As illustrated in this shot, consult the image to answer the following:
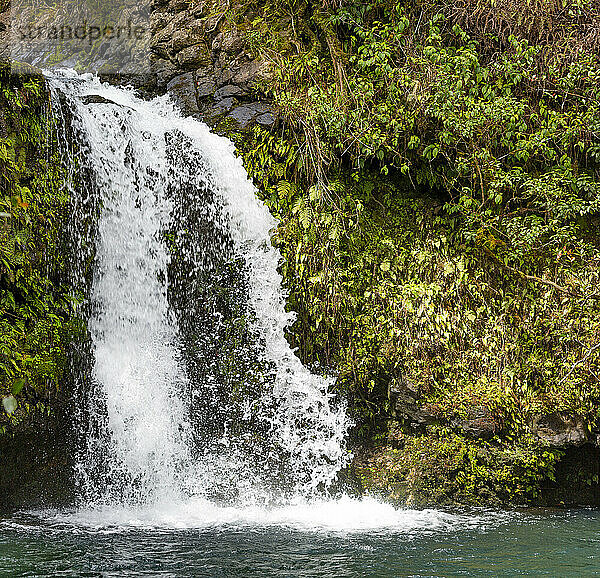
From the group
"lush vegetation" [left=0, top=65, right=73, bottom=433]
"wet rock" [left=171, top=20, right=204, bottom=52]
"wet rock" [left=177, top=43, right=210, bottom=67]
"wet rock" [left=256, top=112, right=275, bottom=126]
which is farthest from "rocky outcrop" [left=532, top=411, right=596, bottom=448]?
"wet rock" [left=171, top=20, right=204, bottom=52]

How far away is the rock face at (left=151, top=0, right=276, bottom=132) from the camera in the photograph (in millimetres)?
7531

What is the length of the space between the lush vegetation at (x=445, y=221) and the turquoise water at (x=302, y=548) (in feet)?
3.77

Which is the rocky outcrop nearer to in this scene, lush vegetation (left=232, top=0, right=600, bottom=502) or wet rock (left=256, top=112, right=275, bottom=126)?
lush vegetation (left=232, top=0, right=600, bottom=502)

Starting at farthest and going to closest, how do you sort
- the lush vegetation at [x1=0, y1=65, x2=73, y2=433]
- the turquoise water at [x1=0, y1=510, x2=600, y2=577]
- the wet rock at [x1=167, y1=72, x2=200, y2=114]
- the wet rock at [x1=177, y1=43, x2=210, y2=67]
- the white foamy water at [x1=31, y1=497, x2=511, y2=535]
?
the wet rock at [x1=177, y1=43, x2=210, y2=67], the wet rock at [x1=167, y1=72, x2=200, y2=114], the lush vegetation at [x1=0, y1=65, x2=73, y2=433], the white foamy water at [x1=31, y1=497, x2=511, y2=535], the turquoise water at [x1=0, y1=510, x2=600, y2=577]

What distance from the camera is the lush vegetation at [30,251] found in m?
5.89

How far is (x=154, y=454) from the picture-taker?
603cm

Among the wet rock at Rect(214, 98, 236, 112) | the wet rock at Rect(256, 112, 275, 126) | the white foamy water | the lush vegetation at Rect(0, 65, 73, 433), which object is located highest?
the wet rock at Rect(214, 98, 236, 112)

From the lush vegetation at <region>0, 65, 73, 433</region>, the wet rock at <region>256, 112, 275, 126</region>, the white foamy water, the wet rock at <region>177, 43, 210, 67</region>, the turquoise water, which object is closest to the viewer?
the turquoise water

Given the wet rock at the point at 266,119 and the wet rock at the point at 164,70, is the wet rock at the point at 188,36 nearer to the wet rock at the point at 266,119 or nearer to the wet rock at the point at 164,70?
the wet rock at the point at 164,70

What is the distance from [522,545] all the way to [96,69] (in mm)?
8247

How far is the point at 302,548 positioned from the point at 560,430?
3.16 meters

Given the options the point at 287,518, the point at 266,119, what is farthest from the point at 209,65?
the point at 287,518

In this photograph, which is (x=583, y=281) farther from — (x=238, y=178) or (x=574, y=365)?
(x=238, y=178)

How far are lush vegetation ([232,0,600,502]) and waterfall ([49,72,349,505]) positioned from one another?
1.59ft
